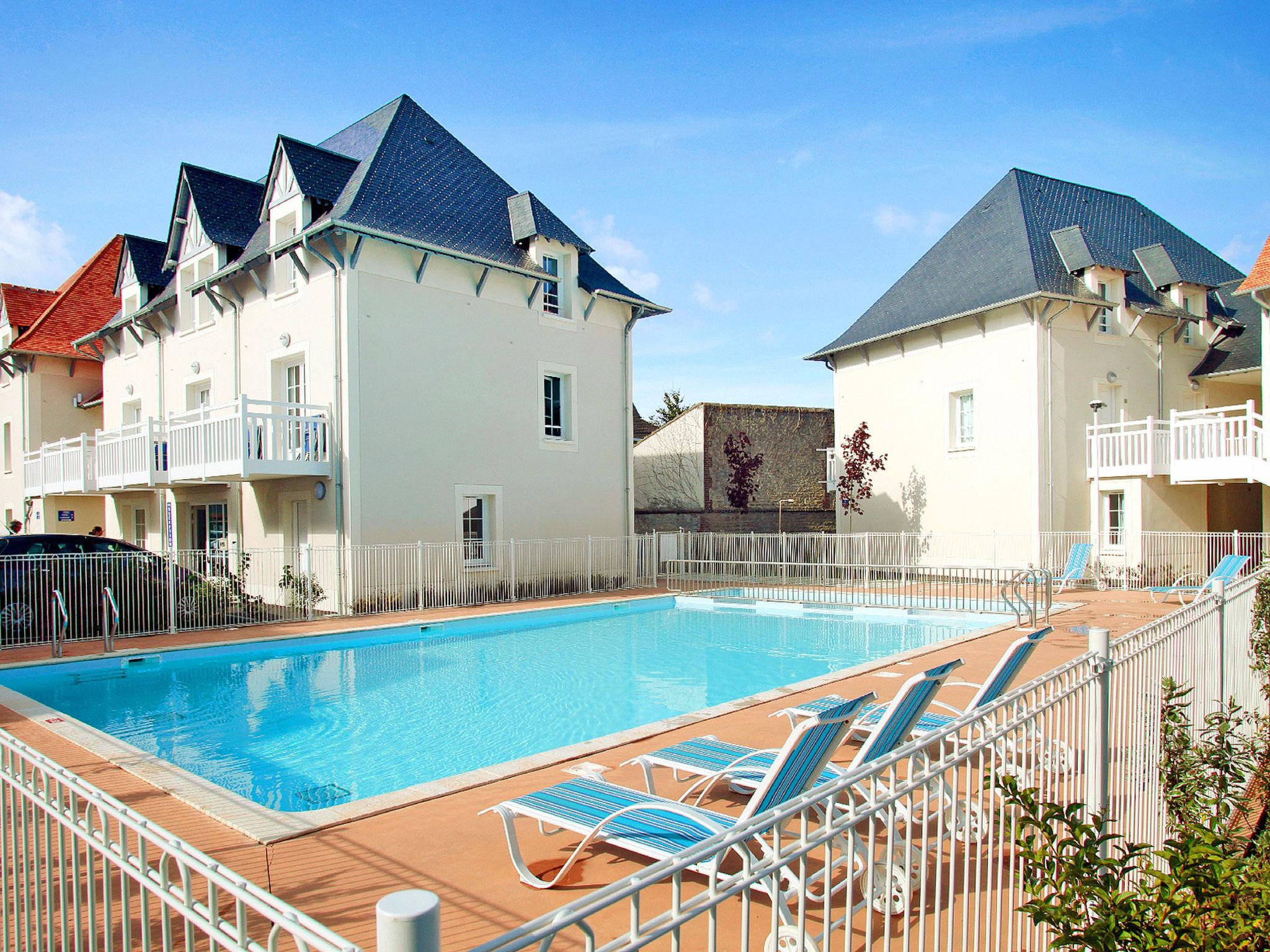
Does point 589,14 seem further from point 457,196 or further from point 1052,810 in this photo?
point 1052,810

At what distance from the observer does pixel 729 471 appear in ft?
89.4

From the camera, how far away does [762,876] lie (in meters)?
2.06

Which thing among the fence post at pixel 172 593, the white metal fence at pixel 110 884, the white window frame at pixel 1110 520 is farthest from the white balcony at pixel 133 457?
the white window frame at pixel 1110 520

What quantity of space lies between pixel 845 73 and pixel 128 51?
10.3 meters

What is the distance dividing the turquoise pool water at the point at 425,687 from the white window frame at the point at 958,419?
7963mm

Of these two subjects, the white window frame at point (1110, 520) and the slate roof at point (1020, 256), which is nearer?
the white window frame at point (1110, 520)

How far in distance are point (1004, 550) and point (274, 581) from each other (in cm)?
1691

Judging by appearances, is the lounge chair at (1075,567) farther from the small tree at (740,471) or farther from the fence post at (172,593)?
the fence post at (172,593)

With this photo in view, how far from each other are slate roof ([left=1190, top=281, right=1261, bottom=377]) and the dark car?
2521 centimetres

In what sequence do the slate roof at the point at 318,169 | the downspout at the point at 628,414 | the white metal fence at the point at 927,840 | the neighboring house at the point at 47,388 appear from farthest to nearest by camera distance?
the neighboring house at the point at 47,388 → the downspout at the point at 628,414 → the slate roof at the point at 318,169 → the white metal fence at the point at 927,840

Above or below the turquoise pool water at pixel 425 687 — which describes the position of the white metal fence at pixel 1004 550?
above

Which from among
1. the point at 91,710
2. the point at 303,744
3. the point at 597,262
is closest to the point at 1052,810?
the point at 303,744

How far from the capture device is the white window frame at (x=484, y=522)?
18.4 metres

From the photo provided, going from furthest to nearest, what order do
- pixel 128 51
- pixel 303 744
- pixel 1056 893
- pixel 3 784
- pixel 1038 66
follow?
pixel 1038 66
pixel 128 51
pixel 303 744
pixel 3 784
pixel 1056 893
